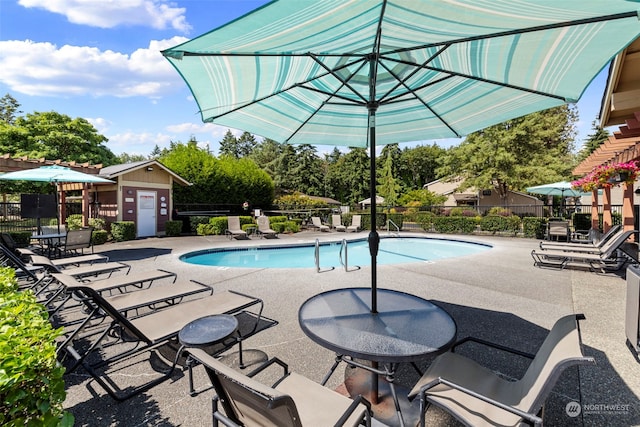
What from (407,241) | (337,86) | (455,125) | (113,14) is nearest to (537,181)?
(407,241)

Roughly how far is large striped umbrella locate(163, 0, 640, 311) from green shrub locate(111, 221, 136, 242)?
11.4m

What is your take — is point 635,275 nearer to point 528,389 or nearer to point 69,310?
point 528,389

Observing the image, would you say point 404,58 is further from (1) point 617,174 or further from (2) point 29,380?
(1) point 617,174

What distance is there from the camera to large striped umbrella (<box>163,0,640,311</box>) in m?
1.68

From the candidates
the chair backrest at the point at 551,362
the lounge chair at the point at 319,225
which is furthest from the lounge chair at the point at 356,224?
the chair backrest at the point at 551,362

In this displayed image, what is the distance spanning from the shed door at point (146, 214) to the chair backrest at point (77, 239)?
19.9 feet

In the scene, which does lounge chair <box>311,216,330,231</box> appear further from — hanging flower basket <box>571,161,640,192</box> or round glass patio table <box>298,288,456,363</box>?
round glass patio table <box>298,288,456,363</box>

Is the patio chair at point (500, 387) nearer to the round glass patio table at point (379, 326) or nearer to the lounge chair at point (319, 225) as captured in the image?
the round glass patio table at point (379, 326)

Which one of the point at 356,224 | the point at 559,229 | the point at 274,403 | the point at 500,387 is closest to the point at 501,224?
the point at 559,229

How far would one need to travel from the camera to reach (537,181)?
21422mm

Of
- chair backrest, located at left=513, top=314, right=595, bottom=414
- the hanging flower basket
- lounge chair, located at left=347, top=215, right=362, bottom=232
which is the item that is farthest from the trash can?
lounge chair, located at left=347, top=215, right=362, bottom=232

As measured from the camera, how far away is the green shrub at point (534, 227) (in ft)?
42.5

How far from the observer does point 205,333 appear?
2.39 metres

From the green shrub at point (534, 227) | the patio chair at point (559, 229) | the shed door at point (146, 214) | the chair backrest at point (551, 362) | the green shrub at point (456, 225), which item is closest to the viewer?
the chair backrest at point (551, 362)
